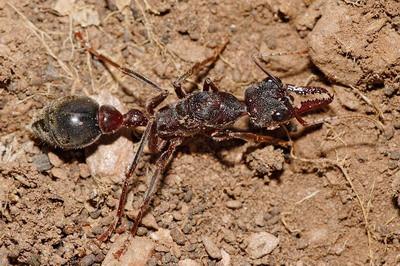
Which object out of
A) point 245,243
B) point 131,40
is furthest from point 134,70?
point 245,243

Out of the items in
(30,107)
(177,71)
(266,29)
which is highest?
(266,29)

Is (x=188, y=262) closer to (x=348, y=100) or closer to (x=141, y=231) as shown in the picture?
(x=141, y=231)

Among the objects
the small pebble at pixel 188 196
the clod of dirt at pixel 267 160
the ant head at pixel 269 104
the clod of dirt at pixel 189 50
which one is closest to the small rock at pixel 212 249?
the small pebble at pixel 188 196

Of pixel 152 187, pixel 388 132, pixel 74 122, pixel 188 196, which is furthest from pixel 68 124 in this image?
pixel 388 132

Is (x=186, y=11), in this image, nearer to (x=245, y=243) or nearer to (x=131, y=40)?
(x=131, y=40)

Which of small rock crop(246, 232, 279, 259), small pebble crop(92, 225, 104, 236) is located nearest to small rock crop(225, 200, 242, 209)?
small rock crop(246, 232, 279, 259)

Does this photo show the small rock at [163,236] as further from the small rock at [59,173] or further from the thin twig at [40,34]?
the thin twig at [40,34]
